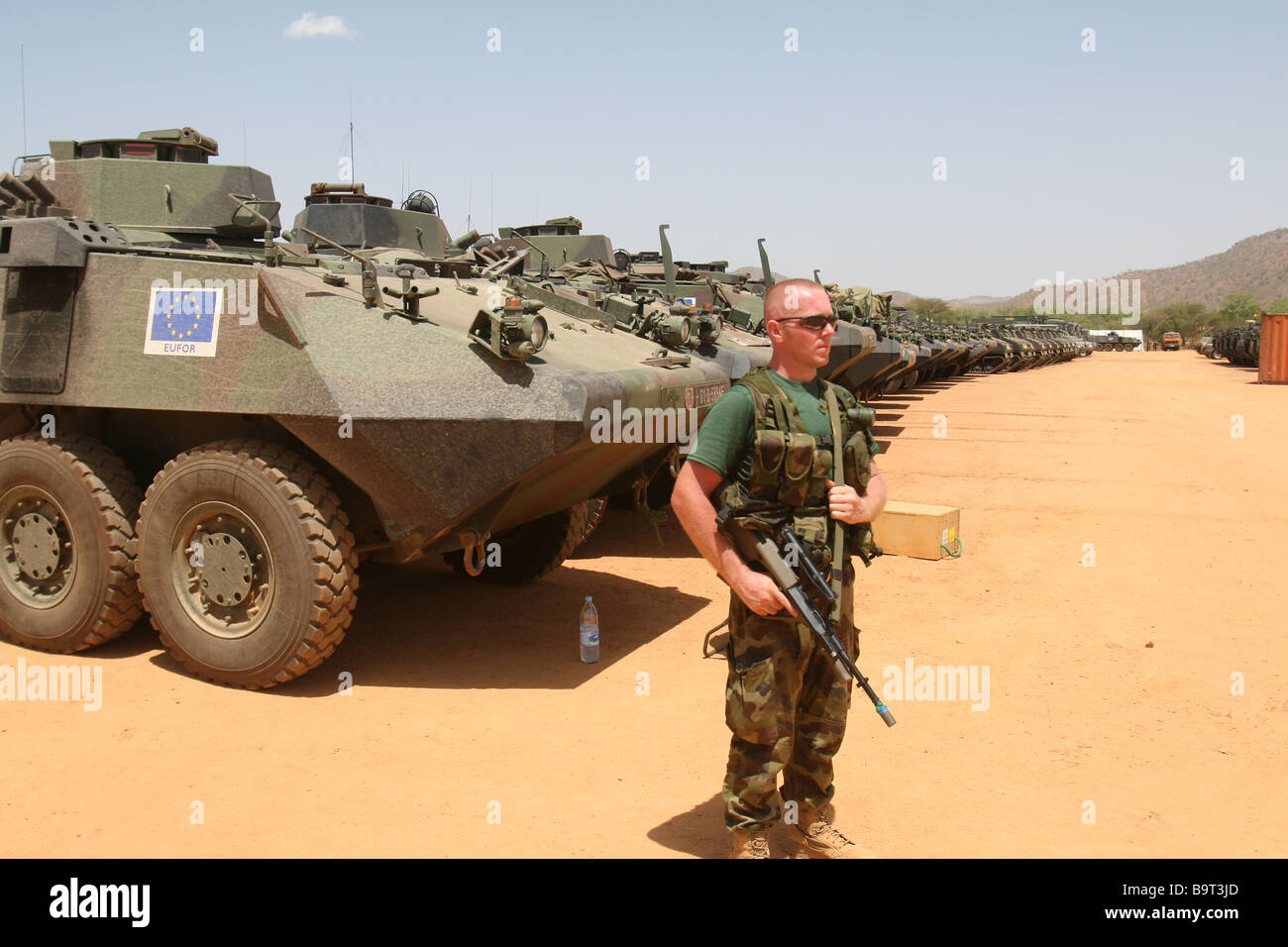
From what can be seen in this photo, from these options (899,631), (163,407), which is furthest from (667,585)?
(163,407)

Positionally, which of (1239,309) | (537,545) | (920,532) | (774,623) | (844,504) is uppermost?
(1239,309)

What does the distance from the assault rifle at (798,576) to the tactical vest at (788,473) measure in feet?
0.15

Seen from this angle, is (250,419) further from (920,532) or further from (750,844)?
(920,532)

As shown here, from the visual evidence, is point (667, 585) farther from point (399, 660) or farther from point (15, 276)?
point (15, 276)

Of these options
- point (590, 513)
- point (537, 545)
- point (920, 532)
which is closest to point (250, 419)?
point (537, 545)

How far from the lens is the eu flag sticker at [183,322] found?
5.39m

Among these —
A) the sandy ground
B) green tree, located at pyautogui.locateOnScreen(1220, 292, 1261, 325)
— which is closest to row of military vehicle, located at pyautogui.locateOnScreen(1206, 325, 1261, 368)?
the sandy ground

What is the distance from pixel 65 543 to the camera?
6.04m

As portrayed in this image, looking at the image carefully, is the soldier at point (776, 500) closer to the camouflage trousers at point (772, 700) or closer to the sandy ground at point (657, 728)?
the camouflage trousers at point (772, 700)

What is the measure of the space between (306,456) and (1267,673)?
15.8 ft

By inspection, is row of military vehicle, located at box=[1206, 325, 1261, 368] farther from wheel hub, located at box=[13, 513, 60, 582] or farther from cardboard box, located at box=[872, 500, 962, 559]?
wheel hub, located at box=[13, 513, 60, 582]

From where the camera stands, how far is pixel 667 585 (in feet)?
26.1

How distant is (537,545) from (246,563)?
2493 mm
